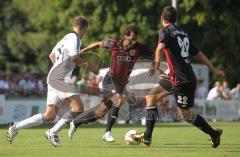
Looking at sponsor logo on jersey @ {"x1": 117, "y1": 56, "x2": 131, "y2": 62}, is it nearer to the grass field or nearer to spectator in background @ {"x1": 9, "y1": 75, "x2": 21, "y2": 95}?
the grass field

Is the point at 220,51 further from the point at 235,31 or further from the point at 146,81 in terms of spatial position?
the point at 146,81

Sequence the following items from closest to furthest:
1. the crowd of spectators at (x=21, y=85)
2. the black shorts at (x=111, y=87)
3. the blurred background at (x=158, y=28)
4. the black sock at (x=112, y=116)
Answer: the black sock at (x=112, y=116)
the black shorts at (x=111, y=87)
the crowd of spectators at (x=21, y=85)
the blurred background at (x=158, y=28)

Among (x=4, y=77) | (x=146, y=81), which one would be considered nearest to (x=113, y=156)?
(x=146, y=81)

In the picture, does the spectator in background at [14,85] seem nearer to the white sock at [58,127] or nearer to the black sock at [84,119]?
the black sock at [84,119]

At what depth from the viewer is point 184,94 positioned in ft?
43.6

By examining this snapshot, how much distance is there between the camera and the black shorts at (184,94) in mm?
13281

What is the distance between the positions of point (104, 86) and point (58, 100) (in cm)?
273

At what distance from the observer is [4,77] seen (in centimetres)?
3186

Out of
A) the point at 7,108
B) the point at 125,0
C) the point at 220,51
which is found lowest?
the point at 7,108

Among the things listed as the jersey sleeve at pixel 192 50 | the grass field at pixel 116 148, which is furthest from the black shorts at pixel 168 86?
the grass field at pixel 116 148

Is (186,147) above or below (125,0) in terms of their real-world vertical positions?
below

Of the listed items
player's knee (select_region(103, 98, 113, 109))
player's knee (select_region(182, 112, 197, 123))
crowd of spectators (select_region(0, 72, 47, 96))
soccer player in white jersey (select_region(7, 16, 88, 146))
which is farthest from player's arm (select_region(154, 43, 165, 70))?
crowd of spectators (select_region(0, 72, 47, 96))

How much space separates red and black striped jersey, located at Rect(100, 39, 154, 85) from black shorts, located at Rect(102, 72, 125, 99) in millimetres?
94

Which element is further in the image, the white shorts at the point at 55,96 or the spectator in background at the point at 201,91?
the spectator in background at the point at 201,91
